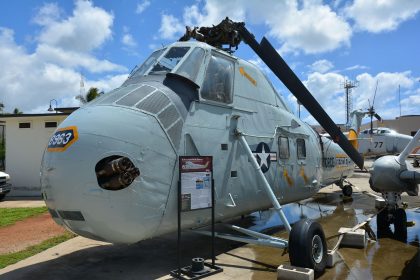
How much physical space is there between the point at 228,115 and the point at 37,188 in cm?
1537

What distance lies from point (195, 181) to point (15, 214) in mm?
9929

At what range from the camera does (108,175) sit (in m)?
4.93

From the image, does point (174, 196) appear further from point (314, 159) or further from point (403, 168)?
point (403, 168)

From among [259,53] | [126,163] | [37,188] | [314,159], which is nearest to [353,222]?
[314,159]

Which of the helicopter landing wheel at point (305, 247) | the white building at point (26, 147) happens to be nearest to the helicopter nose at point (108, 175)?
the helicopter landing wheel at point (305, 247)

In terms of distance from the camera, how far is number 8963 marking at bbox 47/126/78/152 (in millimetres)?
5098

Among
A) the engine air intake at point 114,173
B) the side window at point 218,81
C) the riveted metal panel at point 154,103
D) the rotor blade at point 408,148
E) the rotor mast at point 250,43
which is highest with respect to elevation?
the rotor mast at point 250,43

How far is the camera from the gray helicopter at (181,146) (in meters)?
5.00

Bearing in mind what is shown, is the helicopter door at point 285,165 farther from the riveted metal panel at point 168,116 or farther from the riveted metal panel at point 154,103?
the riveted metal panel at point 154,103

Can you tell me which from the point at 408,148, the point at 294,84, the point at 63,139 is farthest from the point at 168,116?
the point at 408,148

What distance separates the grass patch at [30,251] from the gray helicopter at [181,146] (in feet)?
9.26

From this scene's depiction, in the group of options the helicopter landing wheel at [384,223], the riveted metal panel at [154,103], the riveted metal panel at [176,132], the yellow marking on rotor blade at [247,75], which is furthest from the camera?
the helicopter landing wheel at [384,223]

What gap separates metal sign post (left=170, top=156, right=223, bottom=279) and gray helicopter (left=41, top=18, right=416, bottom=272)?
123mm

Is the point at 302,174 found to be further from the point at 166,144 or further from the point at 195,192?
the point at 166,144
